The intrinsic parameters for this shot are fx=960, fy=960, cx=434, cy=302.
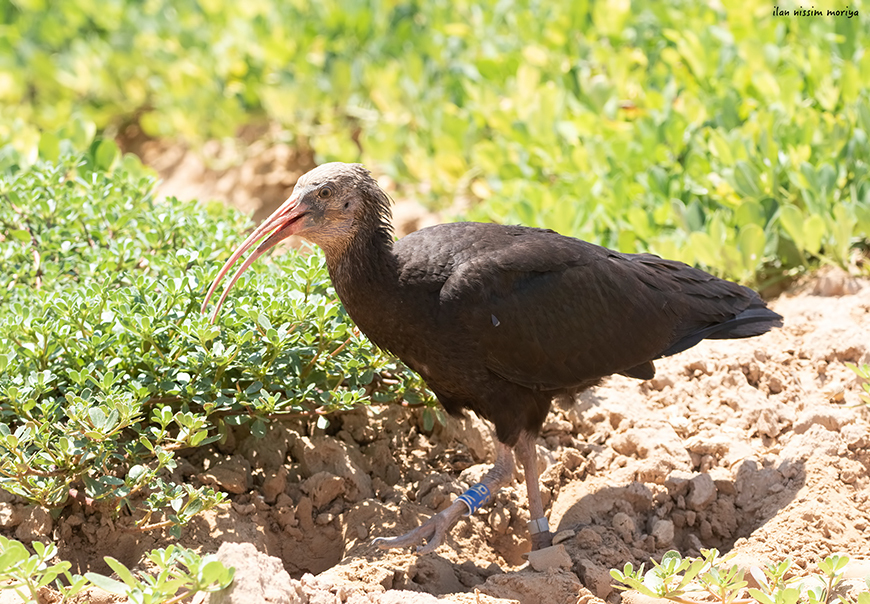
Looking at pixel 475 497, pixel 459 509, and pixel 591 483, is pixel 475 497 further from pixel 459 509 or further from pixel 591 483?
pixel 591 483

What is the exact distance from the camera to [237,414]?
153 inches

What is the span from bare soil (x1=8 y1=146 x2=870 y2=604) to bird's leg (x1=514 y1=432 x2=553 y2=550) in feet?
0.39

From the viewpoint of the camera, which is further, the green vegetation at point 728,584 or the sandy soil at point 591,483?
the sandy soil at point 591,483

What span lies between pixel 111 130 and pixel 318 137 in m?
2.64

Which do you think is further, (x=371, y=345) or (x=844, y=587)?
(x=371, y=345)

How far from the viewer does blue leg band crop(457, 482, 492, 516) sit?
152 inches

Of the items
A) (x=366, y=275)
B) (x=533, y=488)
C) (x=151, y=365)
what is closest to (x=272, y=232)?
(x=366, y=275)

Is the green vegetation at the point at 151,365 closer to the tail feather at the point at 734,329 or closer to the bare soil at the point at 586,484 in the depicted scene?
the bare soil at the point at 586,484

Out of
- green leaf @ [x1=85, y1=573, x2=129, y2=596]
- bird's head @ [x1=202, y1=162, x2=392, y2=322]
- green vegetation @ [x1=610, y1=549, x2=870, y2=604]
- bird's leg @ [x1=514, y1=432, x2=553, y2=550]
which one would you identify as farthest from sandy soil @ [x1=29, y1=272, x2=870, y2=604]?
bird's head @ [x1=202, y1=162, x2=392, y2=322]

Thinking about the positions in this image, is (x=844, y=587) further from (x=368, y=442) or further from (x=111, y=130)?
(x=111, y=130)

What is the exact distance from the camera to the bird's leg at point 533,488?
Answer: 3.94 meters

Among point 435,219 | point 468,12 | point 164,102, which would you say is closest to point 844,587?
point 435,219

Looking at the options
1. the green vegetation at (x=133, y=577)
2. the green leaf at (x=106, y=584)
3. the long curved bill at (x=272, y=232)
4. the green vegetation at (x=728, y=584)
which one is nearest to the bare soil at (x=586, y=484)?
the green vegetation at (x=728, y=584)

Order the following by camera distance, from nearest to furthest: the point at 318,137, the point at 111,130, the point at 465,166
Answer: the point at 465,166 → the point at 318,137 → the point at 111,130
